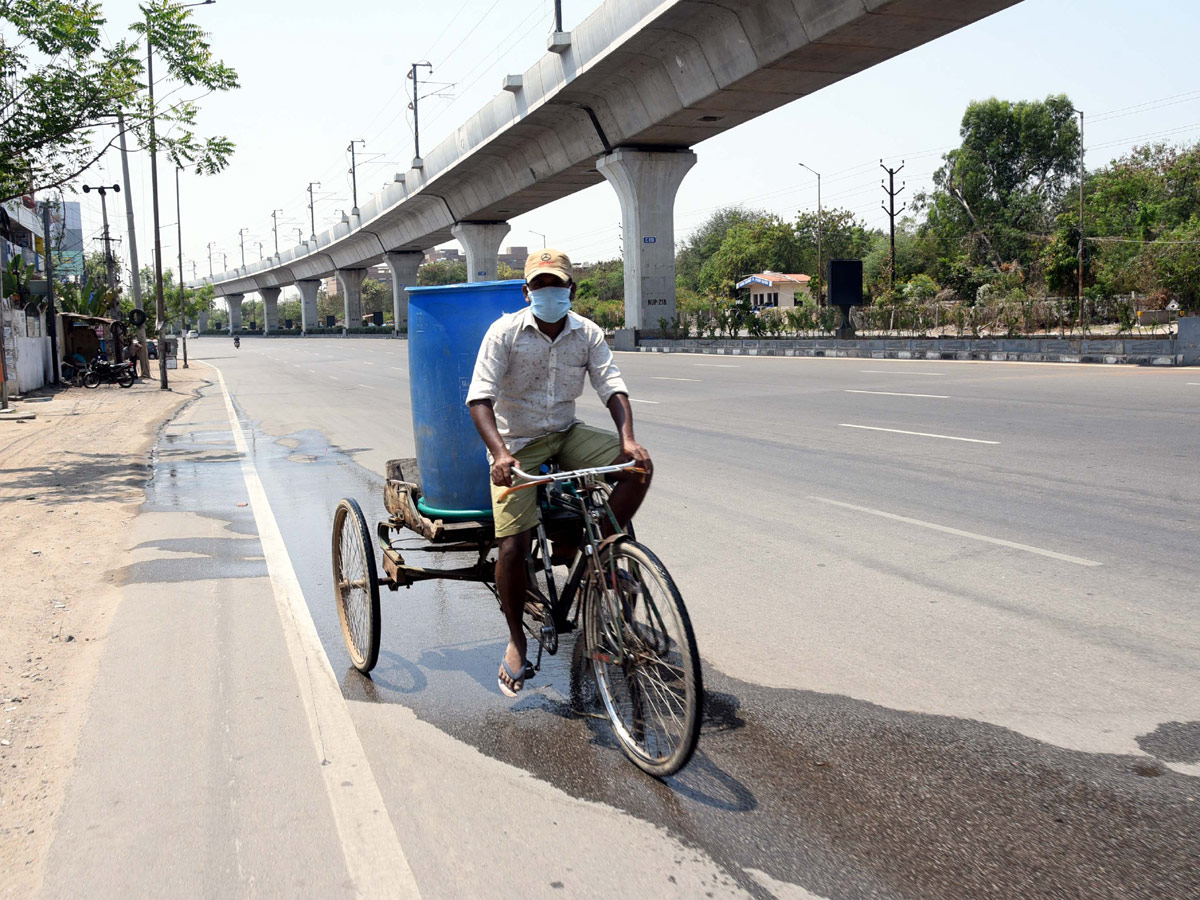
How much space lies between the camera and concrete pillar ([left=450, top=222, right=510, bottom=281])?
6050 cm

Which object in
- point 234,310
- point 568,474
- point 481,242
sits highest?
point 234,310

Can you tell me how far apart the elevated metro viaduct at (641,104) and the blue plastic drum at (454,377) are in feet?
22.0

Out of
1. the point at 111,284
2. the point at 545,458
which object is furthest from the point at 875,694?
the point at 111,284

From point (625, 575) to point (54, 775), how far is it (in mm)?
2167

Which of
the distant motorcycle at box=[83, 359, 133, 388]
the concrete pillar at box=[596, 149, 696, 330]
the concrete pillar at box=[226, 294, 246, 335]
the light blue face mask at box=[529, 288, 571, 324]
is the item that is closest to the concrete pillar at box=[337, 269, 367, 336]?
the concrete pillar at box=[226, 294, 246, 335]

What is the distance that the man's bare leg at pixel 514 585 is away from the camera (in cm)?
404

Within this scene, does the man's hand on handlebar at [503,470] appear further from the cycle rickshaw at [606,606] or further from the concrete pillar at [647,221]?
the concrete pillar at [647,221]

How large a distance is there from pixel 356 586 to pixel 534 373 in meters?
1.56

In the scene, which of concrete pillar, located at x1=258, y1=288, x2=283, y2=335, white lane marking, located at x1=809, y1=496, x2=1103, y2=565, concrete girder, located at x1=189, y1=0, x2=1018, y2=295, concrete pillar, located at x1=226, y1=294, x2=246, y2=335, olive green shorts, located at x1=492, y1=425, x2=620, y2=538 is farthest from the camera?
concrete pillar, located at x1=226, y1=294, x2=246, y2=335

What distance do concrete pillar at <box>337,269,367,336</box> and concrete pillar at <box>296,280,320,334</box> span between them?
12966 mm

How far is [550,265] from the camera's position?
13.3 ft

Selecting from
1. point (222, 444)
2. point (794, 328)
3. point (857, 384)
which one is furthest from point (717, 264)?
point (222, 444)

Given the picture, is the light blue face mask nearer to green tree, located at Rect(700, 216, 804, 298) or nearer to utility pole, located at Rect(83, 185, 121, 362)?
utility pole, located at Rect(83, 185, 121, 362)

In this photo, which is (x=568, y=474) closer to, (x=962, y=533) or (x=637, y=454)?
(x=637, y=454)
